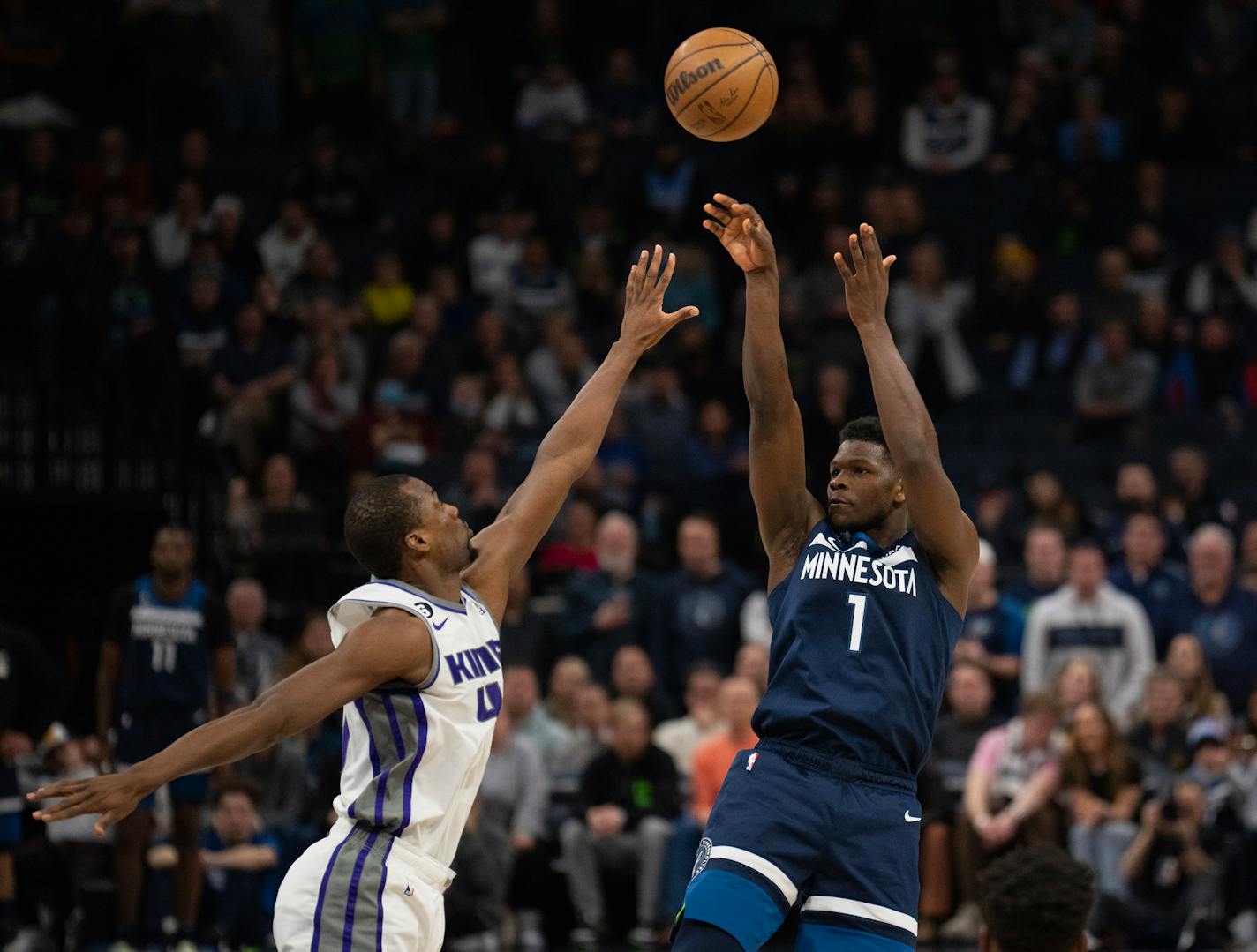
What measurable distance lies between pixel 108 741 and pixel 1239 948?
6619 millimetres

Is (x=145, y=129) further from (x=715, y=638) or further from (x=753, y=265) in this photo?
(x=753, y=265)

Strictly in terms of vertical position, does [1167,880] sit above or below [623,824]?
below

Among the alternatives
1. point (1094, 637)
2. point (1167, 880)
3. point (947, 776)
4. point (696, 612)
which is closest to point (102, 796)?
point (1167, 880)

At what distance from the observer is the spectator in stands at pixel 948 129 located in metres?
18.1

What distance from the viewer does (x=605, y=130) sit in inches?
730

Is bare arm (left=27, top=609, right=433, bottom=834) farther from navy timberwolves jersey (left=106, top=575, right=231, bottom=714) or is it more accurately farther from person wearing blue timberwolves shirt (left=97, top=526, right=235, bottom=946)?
navy timberwolves jersey (left=106, top=575, right=231, bottom=714)

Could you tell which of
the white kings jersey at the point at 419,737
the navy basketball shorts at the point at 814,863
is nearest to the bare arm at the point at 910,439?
the navy basketball shorts at the point at 814,863

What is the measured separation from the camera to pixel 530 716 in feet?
41.5

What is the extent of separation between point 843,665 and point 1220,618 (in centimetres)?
781

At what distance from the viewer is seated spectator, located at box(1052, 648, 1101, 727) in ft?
39.2

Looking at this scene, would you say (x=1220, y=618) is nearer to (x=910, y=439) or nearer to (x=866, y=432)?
(x=866, y=432)

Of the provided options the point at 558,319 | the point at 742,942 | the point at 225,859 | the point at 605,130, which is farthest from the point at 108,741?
the point at 605,130

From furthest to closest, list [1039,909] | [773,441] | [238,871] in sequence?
[238,871]
[773,441]
[1039,909]

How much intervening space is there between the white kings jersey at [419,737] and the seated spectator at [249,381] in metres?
10.0
